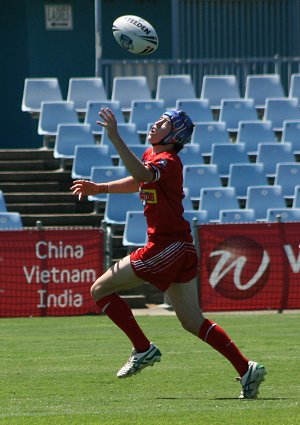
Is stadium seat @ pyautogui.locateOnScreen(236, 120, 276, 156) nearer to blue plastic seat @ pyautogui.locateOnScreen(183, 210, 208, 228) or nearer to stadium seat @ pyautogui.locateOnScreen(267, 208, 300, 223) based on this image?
stadium seat @ pyautogui.locateOnScreen(267, 208, 300, 223)

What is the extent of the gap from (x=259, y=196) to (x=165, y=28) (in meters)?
6.03

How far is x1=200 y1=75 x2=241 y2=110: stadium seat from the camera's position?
21.4 meters

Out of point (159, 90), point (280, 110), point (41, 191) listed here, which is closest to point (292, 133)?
point (280, 110)

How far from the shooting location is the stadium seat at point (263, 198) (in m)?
18.6

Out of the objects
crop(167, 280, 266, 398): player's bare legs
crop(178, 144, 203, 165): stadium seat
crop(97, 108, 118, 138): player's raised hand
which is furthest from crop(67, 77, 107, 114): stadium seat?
crop(97, 108, 118, 138): player's raised hand

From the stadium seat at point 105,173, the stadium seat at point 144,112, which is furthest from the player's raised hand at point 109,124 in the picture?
the stadium seat at point 144,112

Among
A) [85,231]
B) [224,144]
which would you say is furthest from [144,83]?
[85,231]

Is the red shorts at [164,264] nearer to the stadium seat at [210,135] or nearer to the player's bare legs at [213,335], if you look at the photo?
the player's bare legs at [213,335]

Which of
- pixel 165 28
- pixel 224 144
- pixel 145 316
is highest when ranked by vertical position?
pixel 165 28

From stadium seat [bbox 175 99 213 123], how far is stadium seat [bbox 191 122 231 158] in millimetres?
394

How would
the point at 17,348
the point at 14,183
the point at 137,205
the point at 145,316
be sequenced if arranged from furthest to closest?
the point at 14,183, the point at 137,205, the point at 145,316, the point at 17,348

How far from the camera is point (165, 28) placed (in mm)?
23719

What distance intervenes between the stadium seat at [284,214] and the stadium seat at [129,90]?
3.84m

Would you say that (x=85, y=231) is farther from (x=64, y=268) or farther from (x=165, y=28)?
(x=165, y=28)
